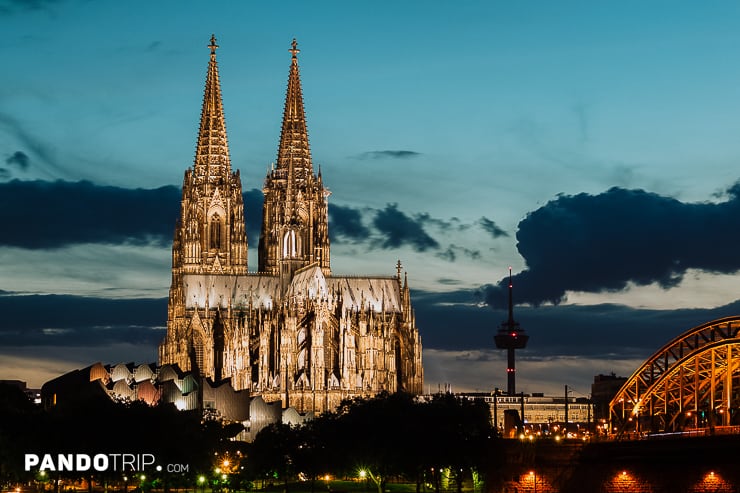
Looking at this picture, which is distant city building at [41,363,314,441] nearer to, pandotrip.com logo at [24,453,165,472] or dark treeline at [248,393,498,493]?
dark treeline at [248,393,498,493]

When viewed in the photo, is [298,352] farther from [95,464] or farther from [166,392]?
[95,464]

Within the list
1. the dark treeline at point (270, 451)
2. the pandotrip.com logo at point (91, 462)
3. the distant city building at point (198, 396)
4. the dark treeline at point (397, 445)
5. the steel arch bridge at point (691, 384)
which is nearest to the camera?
the steel arch bridge at point (691, 384)

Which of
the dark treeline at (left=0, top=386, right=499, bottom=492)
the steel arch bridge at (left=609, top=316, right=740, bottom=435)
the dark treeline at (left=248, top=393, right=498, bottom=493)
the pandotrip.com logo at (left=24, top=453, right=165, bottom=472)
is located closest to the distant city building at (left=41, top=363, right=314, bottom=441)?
Answer: the dark treeline at (left=0, top=386, right=499, bottom=492)

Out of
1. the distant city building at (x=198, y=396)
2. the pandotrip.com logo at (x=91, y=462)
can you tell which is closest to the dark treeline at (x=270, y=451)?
the pandotrip.com logo at (x=91, y=462)

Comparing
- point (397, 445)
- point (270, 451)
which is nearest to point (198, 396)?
point (270, 451)

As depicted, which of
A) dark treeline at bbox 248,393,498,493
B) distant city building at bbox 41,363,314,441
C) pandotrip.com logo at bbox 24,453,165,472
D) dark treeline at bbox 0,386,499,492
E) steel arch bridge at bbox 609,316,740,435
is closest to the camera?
steel arch bridge at bbox 609,316,740,435

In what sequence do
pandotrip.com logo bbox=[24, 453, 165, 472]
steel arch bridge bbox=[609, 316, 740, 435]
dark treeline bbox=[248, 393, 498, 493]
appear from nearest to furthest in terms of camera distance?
steel arch bridge bbox=[609, 316, 740, 435]
dark treeline bbox=[248, 393, 498, 493]
pandotrip.com logo bbox=[24, 453, 165, 472]

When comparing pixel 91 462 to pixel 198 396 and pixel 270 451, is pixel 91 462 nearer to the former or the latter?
pixel 270 451

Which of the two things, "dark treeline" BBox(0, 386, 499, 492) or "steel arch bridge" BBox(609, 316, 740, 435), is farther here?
"dark treeline" BBox(0, 386, 499, 492)

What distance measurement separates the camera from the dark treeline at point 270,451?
406ft

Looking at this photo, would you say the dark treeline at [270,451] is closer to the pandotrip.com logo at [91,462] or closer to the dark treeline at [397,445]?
the dark treeline at [397,445]

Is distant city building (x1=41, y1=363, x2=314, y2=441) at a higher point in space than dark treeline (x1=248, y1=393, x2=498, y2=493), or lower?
higher

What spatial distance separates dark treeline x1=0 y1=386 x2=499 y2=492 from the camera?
406ft

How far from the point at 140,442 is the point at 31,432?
31.6 feet
